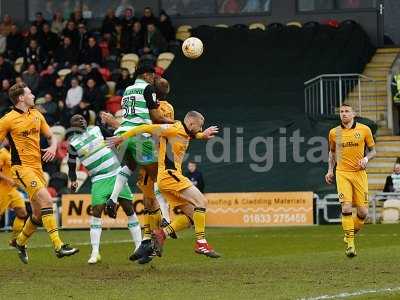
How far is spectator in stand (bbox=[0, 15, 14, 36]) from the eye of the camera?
3866 cm

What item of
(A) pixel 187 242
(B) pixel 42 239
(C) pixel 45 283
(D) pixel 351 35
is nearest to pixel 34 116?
(C) pixel 45 283

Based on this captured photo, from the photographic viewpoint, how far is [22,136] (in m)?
17.1

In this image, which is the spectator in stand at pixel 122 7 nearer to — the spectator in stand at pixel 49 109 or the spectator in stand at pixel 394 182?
the spectator in stand at pixel 49 109

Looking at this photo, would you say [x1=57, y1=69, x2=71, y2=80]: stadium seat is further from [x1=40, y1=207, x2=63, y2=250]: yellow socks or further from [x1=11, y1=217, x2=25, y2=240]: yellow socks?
[x1=40, y1=207, x2=63, y2=250]: yellow socks

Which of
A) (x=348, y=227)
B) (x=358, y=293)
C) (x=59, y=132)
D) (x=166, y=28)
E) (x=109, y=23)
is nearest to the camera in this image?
(x=358, y=293)

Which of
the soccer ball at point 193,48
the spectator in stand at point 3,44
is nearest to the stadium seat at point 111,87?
the spectator in stand at point 3,44

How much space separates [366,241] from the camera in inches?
854

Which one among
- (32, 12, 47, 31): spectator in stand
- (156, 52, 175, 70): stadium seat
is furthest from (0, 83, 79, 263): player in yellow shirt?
(32, 12, 47, 31): spectator in stand

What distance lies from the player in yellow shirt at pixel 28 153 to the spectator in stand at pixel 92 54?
1892 cm

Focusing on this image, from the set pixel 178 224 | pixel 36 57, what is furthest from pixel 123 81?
pixel 178 224

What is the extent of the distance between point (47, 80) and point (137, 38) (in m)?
3.04

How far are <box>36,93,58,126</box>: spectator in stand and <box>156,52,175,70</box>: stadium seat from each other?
11.5 feet

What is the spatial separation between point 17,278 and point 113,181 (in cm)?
337

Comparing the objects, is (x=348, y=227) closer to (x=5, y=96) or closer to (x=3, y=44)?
(x=5, y=96)
